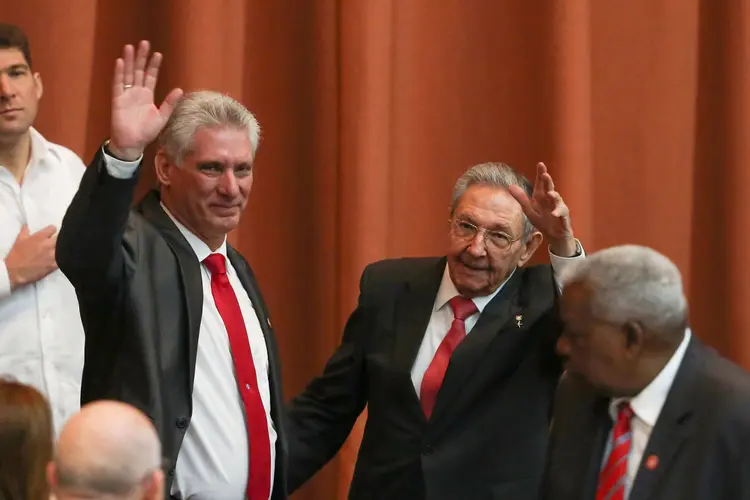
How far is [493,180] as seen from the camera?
7.83 feet

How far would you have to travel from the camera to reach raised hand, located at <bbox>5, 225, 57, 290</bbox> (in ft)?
7.45

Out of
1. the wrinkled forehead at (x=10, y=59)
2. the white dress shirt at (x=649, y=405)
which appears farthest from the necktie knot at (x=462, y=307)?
the wrinkled forehead at (x=10, y=59)

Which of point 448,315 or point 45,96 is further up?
point 45,96

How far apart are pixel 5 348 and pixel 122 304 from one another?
0.52m

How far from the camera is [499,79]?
11.1ft

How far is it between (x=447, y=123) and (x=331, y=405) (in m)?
1.22

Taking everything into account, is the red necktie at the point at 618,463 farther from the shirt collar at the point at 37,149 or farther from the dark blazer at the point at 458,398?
the shirt collar at the point at 37,149

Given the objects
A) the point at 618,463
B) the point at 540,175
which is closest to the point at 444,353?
the point at 540,175

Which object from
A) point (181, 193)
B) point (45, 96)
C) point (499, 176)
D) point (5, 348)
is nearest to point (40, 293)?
point (5, 348)

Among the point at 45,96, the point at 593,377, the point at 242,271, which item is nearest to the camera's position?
the point at 593,377

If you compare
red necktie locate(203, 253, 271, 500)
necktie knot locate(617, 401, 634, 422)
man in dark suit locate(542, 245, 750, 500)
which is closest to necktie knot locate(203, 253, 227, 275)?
red necktie locate(203, 253, 271, 500)

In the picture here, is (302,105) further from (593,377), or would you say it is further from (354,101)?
(593,377)

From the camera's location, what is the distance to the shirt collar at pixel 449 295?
235cm

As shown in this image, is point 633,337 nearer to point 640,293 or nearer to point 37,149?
point 640,293
